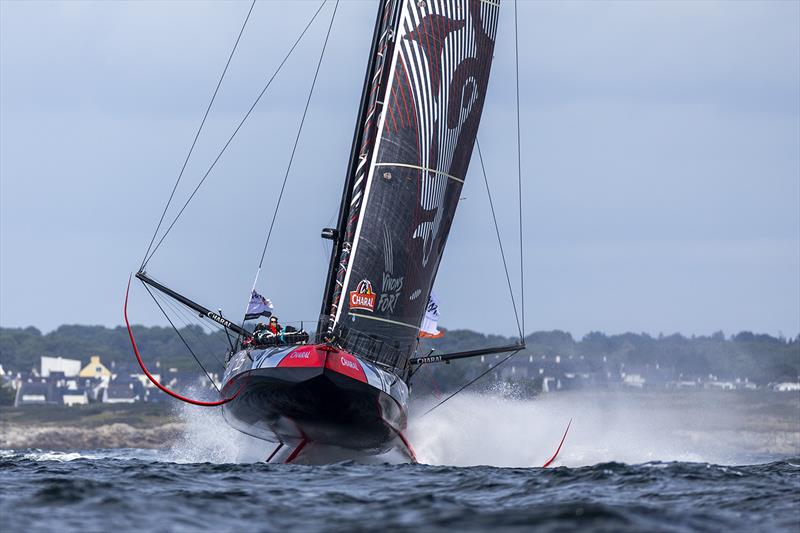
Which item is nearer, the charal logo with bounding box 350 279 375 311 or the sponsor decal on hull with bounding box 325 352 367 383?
the sponsor decal on hull with bounding box 325 352 367 383

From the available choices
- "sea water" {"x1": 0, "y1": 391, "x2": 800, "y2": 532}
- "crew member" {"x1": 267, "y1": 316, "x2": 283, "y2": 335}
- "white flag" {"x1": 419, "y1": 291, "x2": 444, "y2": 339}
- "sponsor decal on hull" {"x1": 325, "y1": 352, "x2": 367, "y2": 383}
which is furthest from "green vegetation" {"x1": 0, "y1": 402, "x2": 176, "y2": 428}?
"sponsor decal on hull" {"x1": 325, "y1": 352, "x2": 367, "y2": 383}

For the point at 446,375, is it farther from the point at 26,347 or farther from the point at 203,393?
the point at 26,347

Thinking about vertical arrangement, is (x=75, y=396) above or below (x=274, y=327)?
below

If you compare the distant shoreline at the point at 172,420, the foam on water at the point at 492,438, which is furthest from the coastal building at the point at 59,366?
the foam on water at the point at 492,438

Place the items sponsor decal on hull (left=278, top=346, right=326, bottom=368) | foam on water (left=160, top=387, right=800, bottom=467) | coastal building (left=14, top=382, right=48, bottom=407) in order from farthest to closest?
coastal building (left=14, top=382, right=48, bottom=407), foam on water (left=160, top=387, right=800, bottom=467), sponsor decal on hull (left=278, top=346, right=326, bottom=368)

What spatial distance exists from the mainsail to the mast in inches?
1.0

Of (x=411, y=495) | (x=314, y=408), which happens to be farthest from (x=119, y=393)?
(x=411, y=495)

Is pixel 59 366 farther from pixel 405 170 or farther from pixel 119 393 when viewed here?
pixel 405 170

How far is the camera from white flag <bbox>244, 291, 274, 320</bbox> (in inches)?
1096

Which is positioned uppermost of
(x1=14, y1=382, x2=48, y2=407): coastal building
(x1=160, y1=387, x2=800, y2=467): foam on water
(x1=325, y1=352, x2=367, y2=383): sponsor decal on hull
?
(x1=14, y1=382, x2=48, y2=407): coastal building

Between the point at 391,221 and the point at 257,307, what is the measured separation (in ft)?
10.5

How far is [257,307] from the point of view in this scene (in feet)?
91.6

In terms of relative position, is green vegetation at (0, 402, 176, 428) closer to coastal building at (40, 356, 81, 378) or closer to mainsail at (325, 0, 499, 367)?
coastal building at (40, 356, 81, 378)

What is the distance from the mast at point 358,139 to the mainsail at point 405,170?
26 millimetres
